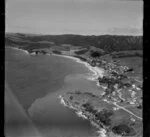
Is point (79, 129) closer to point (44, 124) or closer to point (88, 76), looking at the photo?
point (44, 124)

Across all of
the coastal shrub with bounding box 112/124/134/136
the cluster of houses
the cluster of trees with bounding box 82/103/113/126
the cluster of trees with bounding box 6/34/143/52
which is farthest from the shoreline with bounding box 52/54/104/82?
the coastal shrub with bounding box 112/124/134/136

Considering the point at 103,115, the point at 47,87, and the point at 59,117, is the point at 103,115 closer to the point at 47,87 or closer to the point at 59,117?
the point at 59,117

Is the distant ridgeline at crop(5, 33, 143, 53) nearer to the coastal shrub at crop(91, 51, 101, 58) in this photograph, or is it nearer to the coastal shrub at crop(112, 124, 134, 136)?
the coastal shrub at crop(91, 51, 101, 58)

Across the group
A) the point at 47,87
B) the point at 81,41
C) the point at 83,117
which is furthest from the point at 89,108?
the point at 81,41

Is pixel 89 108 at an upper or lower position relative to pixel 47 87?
lower

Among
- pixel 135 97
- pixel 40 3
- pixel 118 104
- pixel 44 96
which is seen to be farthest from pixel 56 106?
pixel 40 3

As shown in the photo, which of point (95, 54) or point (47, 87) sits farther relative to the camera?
point (95, 54)
